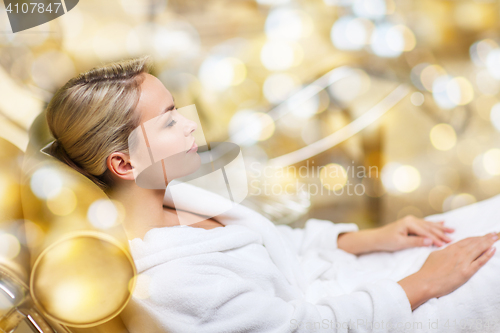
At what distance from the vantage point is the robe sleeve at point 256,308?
1.52 feet

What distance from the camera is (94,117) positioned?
471 mm

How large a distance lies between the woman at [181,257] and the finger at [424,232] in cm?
8

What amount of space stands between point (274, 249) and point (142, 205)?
0.98 ft

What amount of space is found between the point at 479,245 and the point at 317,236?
37 centimetres

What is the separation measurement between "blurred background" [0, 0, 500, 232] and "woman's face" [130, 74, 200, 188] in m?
0.84

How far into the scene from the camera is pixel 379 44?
59.0 inches

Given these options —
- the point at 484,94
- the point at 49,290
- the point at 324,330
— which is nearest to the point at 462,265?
the point at 324,330

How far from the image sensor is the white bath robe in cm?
47

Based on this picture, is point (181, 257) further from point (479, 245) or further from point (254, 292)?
point (479, 245)

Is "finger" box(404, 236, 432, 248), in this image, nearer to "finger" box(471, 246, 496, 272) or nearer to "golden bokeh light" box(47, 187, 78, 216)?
"finger" box(471, 246, 496, 272)

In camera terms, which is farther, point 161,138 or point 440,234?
point 440,234

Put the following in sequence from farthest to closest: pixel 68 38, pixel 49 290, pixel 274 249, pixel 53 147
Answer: pixel 68 38
pixel 274 249
pixel 53 147
pixel 49 290

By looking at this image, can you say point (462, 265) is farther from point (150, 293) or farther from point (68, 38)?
point (68, 38)

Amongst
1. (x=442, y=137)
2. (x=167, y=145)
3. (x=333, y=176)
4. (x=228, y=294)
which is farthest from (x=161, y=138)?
(x=442, y=137)
